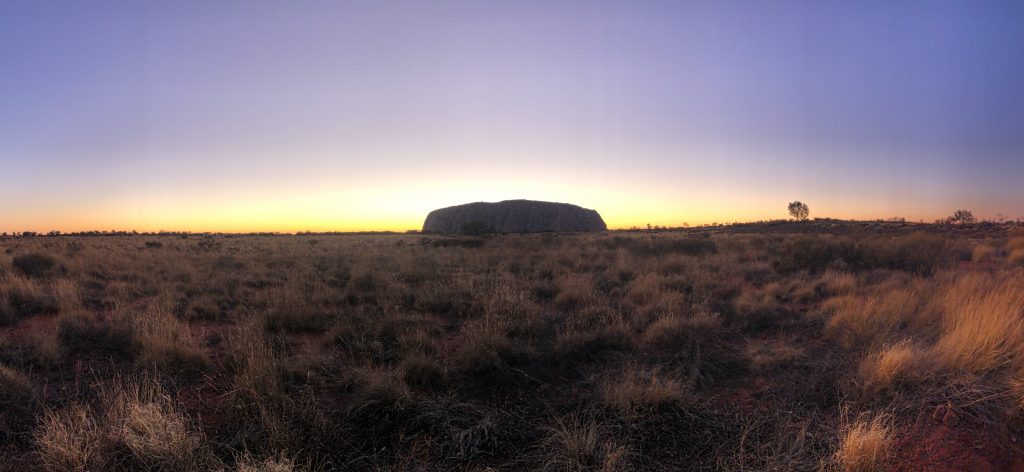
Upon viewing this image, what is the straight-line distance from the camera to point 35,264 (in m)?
12.9

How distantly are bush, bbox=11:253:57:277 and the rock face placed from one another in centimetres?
7095

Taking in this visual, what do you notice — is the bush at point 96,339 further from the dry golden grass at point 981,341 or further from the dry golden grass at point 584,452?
the dry golden grass at point 981,341

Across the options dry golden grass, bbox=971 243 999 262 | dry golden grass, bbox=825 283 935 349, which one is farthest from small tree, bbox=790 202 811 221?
dry golden grass, bbox=825 283 935 349

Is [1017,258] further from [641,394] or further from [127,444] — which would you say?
[127,444]

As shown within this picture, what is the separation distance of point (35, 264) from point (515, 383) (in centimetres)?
1589

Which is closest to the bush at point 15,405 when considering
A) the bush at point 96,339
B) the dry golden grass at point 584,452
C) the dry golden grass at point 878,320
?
the bush at point 96,339

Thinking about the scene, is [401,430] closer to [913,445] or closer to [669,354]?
[669,354]

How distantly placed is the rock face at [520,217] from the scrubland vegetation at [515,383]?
7620cm

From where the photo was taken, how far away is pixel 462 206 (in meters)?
97.1

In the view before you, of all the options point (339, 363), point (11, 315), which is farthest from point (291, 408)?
point (11, 315)

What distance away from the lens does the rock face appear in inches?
3467

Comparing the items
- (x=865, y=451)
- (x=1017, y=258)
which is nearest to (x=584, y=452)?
(x=865, y=451)

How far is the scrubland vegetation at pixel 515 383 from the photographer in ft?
11.4

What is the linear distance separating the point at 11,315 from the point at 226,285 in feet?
13.1
